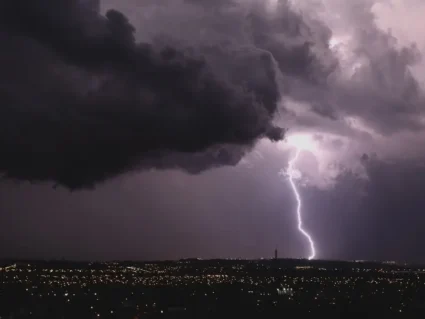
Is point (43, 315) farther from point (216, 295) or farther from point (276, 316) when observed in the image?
point (216, 295)

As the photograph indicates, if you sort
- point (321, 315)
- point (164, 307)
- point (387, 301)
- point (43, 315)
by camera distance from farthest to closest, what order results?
point (387, 301), point (164, 307), point (321, 315), point (43, 315)

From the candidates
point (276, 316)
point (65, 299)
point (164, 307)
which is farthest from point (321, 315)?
point (65, 299)

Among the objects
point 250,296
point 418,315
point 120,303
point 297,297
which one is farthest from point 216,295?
point 418,315

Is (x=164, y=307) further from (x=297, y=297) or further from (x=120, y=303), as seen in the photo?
(x=297, y=297)


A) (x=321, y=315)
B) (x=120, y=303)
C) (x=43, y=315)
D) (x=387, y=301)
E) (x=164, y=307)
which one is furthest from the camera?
(x=387, y=301)

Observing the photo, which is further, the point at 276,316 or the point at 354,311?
the point at 354,311

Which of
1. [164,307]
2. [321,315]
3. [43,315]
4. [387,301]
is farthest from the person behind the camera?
[387,301]

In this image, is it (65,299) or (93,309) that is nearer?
(93,309)

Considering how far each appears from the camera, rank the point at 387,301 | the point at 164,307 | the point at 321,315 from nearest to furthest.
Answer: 1. the point at 321,315
2. the point at 164,307
3. the point at 387,301
